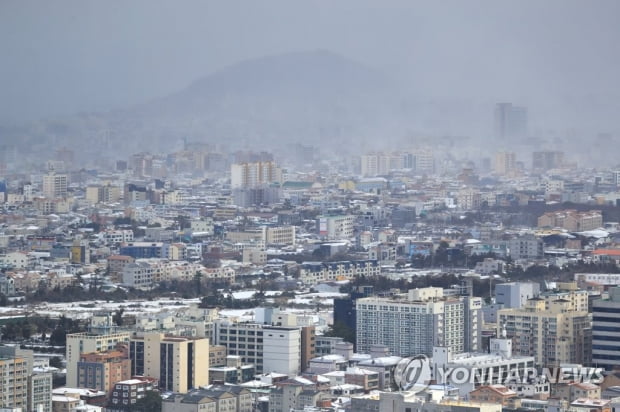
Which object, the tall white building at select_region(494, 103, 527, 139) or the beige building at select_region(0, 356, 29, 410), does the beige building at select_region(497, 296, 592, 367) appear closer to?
the beige building at select_region(0, 356, 29, 410)

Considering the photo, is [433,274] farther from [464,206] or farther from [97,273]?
[464,206]

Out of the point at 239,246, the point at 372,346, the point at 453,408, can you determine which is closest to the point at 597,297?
the point at 372,346

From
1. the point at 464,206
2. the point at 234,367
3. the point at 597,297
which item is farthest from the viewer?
the point at 464,206

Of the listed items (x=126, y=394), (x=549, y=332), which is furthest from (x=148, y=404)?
(x=549, y=332)

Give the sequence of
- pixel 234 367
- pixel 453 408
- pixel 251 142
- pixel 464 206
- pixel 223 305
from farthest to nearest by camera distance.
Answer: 1. pixel 251 142
2. pixel 464 206
3. pixel 223 305
4. pixel 234 367
5. pixel 453 408

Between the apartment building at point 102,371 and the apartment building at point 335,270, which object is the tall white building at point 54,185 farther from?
the apartment building at point 102,371

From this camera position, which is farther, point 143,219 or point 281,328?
point 143,219

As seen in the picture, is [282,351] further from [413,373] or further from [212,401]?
[212,401]
